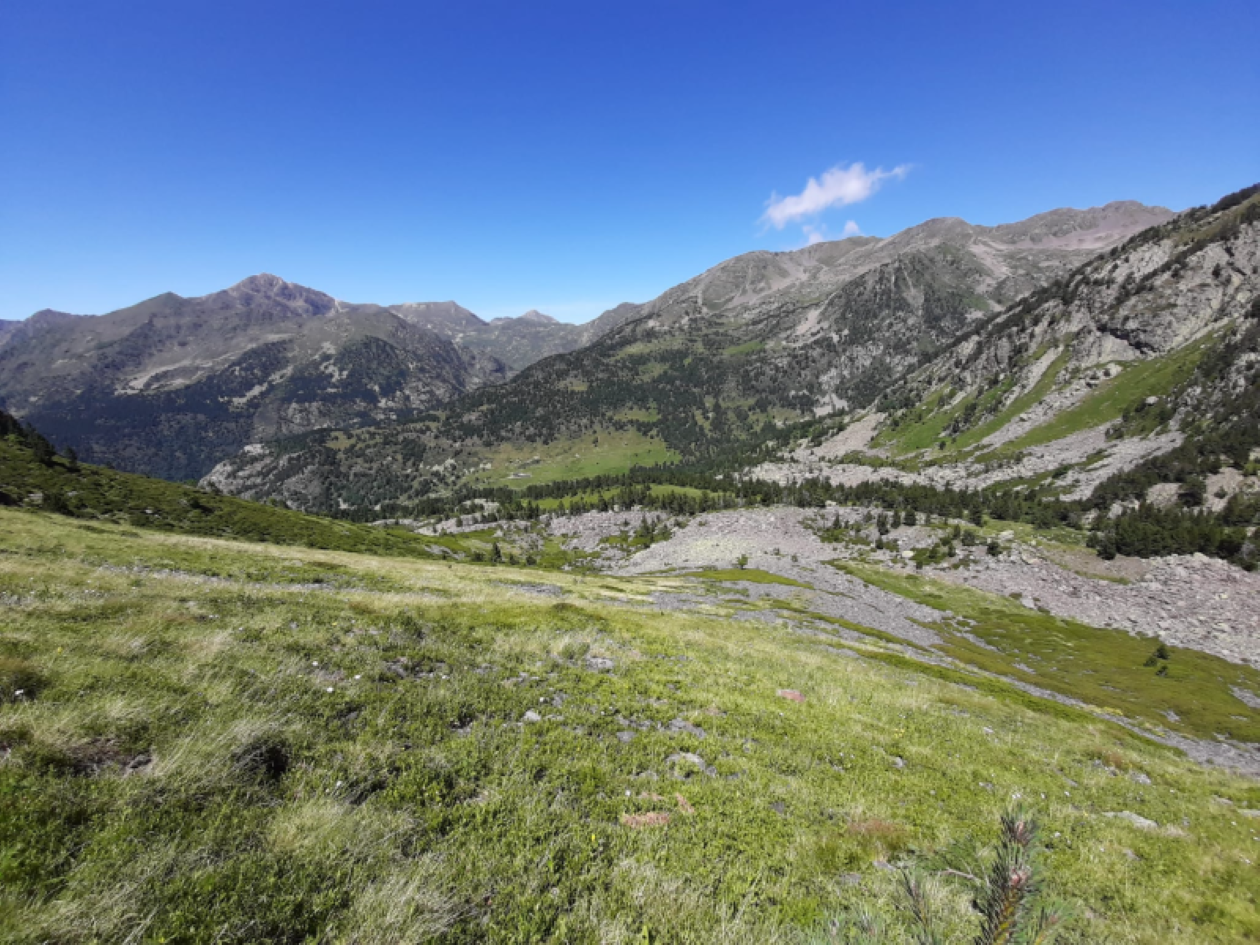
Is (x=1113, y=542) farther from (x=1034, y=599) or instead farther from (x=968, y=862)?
(x=968, y=862)

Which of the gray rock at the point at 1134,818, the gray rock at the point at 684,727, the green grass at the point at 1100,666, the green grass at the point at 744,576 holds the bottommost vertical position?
the green grass at the point at 1100,666

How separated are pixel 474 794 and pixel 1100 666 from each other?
268 ft

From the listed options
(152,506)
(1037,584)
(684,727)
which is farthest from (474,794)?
(1037,584)

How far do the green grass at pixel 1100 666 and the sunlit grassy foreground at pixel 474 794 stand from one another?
4156 cm

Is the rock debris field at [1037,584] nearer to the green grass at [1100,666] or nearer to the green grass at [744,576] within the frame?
the green grass at [744,576]

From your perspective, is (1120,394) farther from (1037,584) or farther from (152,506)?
(152,506)

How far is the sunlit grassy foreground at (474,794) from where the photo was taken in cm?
500

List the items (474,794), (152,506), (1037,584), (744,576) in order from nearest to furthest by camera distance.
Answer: (474,794) < (152,506) < (1037,584) < (744,576)

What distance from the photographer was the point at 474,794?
8172 mm

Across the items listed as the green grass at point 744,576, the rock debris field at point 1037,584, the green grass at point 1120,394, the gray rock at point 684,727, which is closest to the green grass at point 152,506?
the green grass at point 744,576

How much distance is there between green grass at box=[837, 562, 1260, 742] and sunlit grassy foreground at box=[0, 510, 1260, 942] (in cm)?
4156

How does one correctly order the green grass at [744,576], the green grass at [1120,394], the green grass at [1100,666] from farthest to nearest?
the green grass at [1120,394] → the green grass at [744,576] → the green grass at [1100,666]

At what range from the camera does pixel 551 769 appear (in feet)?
30.9

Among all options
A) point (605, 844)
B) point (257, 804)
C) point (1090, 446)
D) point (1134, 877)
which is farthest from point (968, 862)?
point (1090, 446)
